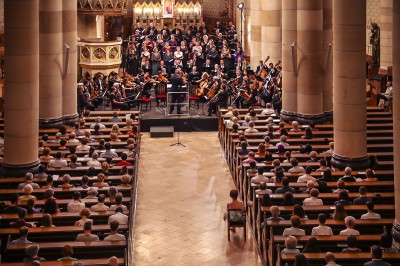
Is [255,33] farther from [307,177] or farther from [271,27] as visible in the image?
[307,177]

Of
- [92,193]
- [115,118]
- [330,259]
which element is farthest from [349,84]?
[115,118]

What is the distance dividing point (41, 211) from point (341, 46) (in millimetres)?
9198

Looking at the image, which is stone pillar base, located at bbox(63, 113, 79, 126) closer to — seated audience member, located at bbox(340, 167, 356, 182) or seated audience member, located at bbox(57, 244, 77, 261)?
seated audience member, located at bbox(340, 167, 356, 182)

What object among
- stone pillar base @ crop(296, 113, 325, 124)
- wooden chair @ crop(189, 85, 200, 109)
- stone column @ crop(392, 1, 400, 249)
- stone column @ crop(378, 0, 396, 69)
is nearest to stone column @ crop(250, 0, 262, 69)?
wooden chair @ crop(189, 85, 200, 109)

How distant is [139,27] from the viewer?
4788 centimetres

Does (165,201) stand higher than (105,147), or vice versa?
(105,147)

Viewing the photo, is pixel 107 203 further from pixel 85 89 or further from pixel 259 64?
pixel 259 64

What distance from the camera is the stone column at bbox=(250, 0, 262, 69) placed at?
3947 cm

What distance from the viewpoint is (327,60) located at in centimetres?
2788

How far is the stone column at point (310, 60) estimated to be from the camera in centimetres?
2733

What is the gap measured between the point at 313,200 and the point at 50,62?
12324 millimetres

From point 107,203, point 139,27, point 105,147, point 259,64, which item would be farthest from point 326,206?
point 139,27

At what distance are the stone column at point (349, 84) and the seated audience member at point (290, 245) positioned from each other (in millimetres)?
7066

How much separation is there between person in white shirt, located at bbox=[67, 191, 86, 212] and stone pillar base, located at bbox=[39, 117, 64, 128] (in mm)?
9304
